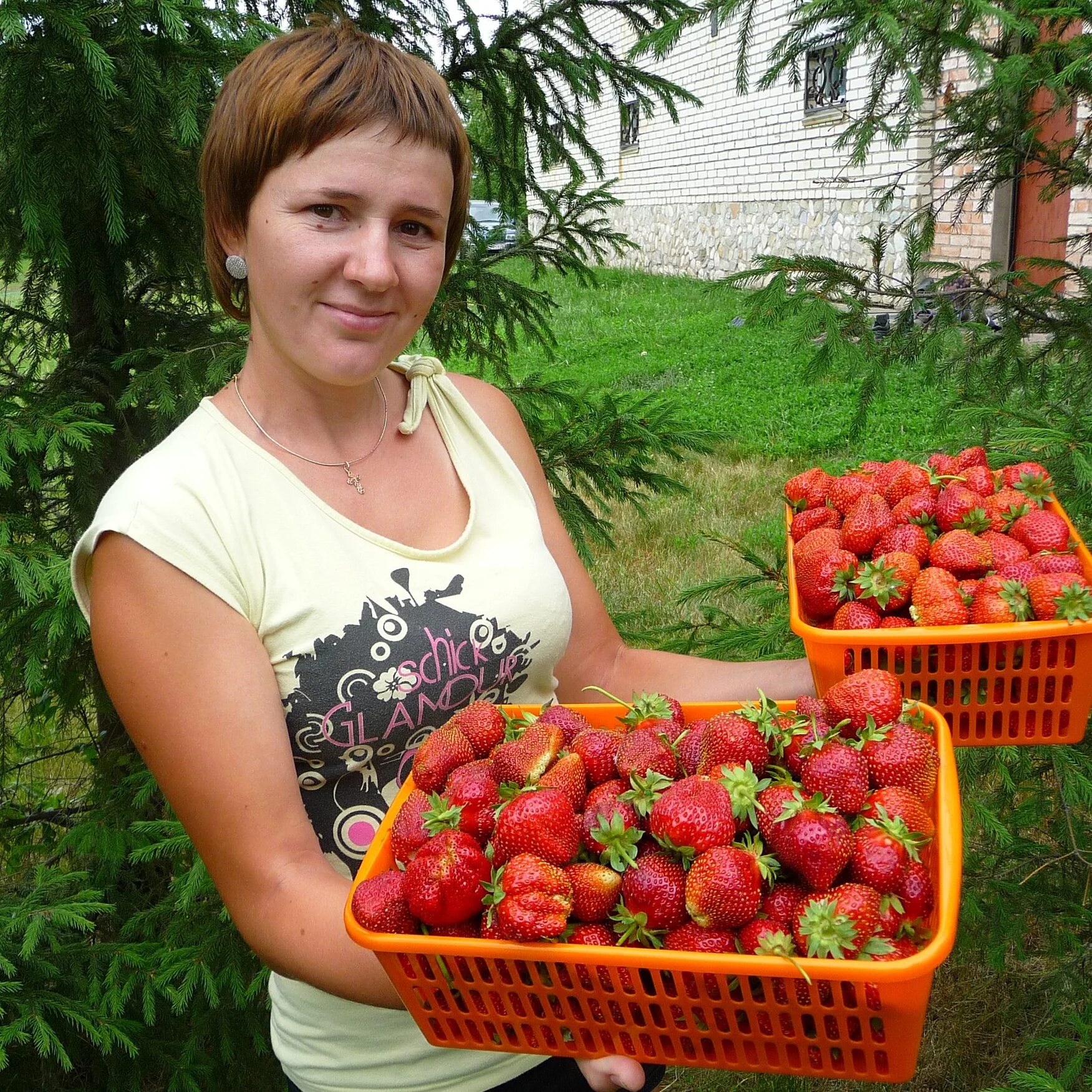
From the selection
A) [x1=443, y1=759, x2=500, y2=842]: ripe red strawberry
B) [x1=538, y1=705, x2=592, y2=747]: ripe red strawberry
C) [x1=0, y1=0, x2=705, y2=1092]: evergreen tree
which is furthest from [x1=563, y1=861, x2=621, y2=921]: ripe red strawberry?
[x1=0, y1=0, x2=705, y2=1092]: evergreen tree

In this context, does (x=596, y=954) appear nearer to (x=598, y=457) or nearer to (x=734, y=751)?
(x=734, y=751)

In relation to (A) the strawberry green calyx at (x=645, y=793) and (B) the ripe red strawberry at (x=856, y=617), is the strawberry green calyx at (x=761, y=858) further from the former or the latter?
(B) the ripe red strawberry at (x=856, y=617)

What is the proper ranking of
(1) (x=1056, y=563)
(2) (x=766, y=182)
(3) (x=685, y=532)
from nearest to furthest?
(1) (x=1056, y=563) < (3) (x=685, y=532) < (2) (x=766, y=182)

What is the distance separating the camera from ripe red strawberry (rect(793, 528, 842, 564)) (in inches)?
74.3

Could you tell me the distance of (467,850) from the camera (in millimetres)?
1162

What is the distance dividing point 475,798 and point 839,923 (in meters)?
0.43

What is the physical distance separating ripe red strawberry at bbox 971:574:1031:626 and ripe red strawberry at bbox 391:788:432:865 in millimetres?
894

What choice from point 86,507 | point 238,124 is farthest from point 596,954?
point 86,507

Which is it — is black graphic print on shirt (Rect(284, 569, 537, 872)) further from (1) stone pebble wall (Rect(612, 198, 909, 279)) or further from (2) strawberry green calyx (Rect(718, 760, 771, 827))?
(1) stone pebble wall (Rect(612, 198, 909, 279))

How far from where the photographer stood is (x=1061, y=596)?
160 centimetres

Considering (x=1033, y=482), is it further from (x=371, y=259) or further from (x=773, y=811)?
(x=371, y=259)

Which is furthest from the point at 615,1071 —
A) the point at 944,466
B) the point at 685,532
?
the point at 685,532

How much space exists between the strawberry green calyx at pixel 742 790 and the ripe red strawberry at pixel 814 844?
0.04 m

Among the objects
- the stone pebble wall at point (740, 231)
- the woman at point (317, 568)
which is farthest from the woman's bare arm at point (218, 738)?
the stone pebble wall at point (740, 231)
